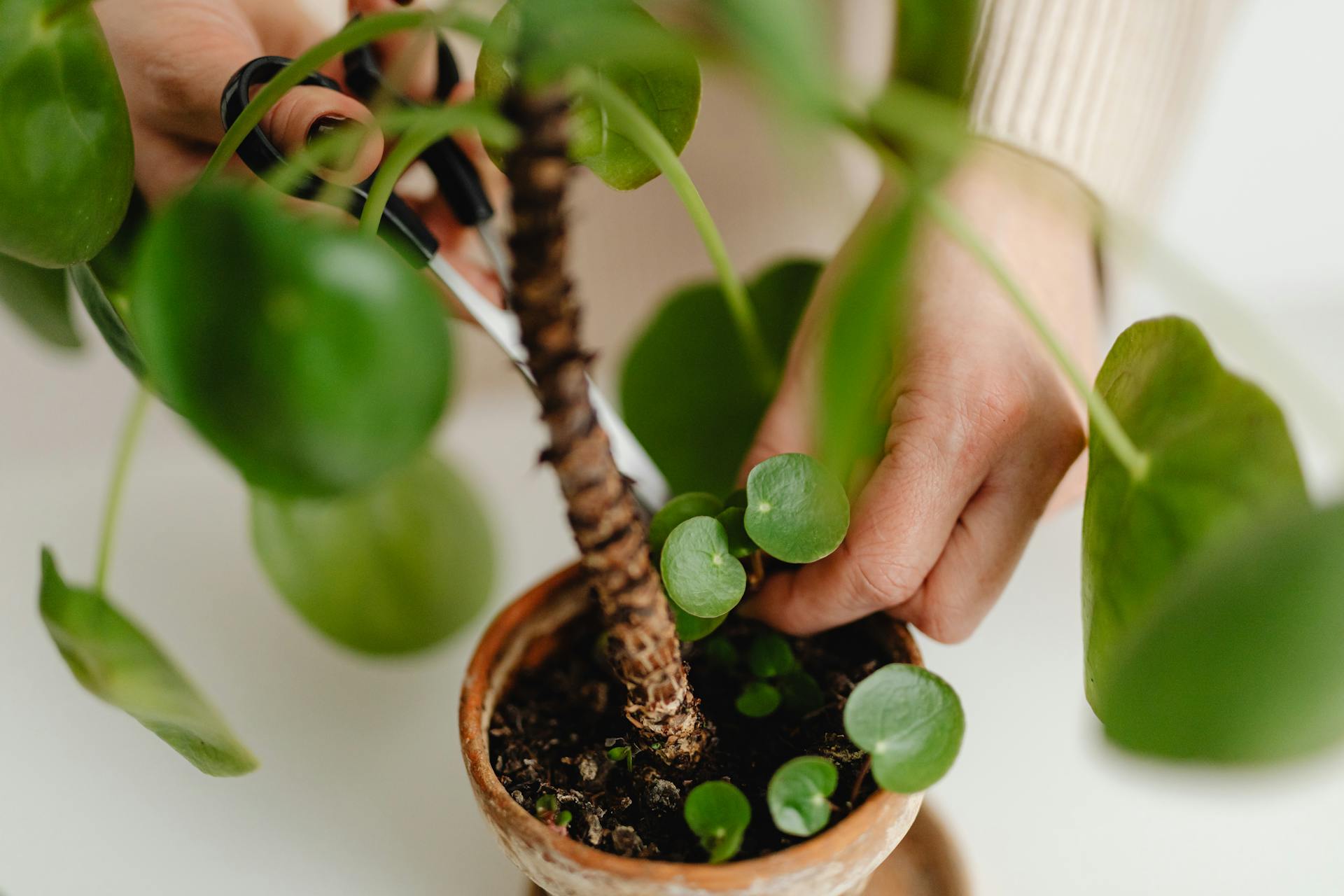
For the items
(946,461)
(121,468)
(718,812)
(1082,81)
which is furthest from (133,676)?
(1082,81)

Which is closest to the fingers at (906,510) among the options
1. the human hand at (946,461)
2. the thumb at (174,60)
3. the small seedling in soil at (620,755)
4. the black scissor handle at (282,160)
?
the human hand at (946,461)

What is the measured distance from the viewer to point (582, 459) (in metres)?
0.31

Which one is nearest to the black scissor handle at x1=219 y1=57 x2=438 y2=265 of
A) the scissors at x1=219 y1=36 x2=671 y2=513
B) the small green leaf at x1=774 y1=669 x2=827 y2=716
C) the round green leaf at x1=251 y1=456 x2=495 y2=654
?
the scissors at x1=219 y1=36 x2=671 y2=513

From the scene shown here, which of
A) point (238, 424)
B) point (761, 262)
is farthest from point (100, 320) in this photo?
point (761, 262)

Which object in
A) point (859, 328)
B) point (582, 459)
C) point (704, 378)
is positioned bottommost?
point (704, 378)

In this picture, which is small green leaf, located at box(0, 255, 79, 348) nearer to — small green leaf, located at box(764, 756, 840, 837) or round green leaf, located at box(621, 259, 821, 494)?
round green leaf, located at box(621, 259, 821, 494)

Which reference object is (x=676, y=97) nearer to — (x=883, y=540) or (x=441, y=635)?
(x=883, y=540)

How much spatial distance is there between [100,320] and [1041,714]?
1.86 feet

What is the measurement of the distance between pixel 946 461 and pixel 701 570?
0.11 m

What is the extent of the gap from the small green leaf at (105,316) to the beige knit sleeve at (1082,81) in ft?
1.35

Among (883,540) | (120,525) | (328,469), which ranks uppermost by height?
(328,469)

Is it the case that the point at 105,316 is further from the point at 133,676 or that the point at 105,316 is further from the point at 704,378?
the point at 704,378

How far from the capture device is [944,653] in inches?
26.9

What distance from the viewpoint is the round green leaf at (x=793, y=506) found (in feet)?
1.27
